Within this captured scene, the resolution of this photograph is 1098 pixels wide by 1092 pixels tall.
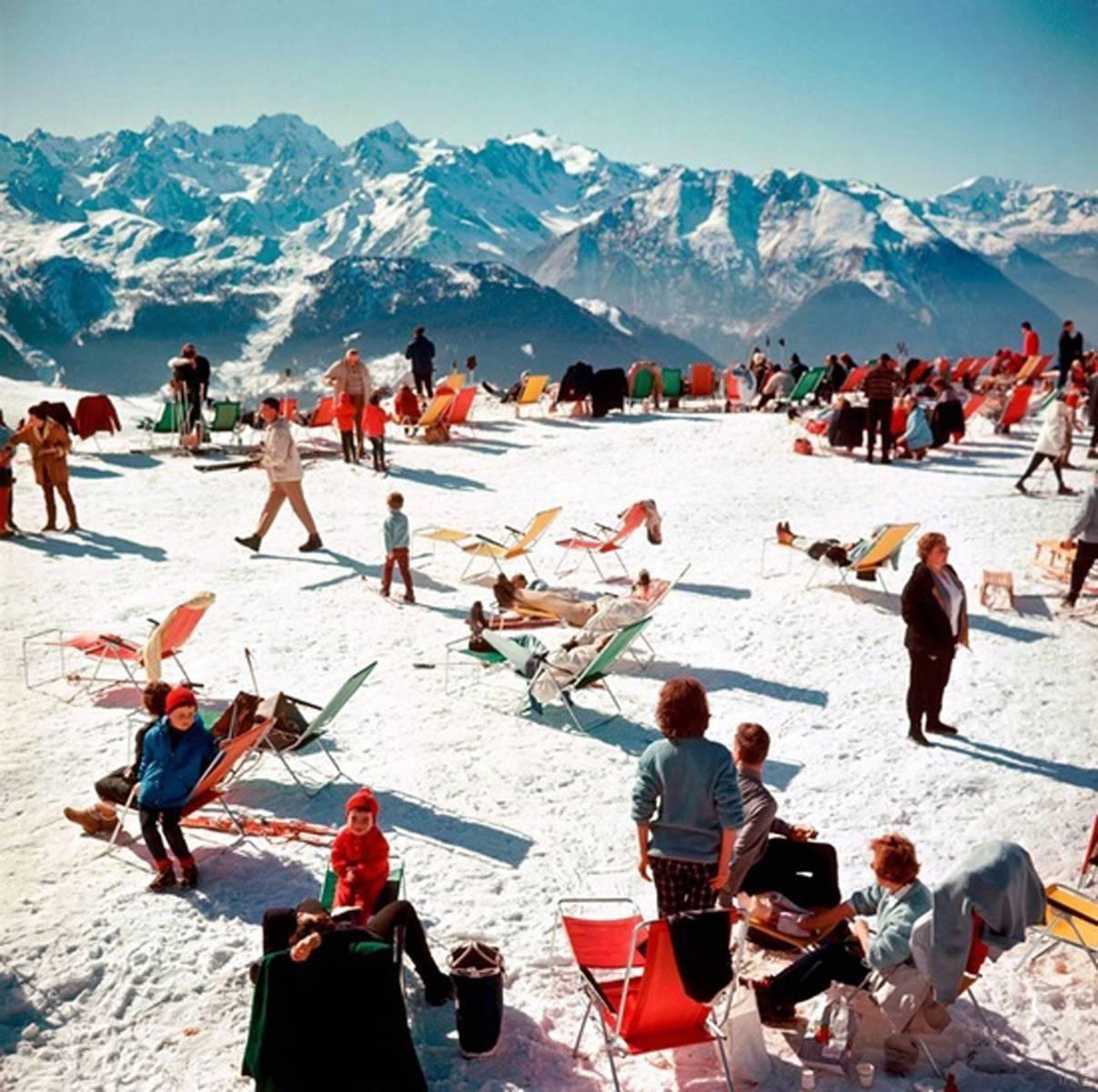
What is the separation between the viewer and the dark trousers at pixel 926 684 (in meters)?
6.76

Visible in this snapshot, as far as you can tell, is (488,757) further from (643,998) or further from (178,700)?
(643,998)

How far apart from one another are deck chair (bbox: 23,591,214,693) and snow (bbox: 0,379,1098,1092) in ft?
0.64

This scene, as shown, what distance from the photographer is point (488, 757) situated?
22.3 feet

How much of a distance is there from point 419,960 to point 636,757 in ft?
9.10

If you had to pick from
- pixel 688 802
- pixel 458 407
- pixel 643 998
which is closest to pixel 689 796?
pixel 688 802

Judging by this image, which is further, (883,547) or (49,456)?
(49,456)

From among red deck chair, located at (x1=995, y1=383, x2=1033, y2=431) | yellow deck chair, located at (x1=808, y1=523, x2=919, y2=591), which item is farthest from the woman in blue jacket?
red deck chair, located at (x1=995, y1=383, x2=1033, y2=431)

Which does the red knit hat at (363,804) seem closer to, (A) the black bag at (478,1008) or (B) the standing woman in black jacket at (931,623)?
(A) the black bag at (478,1008)

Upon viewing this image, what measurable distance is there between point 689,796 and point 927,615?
3071 mm

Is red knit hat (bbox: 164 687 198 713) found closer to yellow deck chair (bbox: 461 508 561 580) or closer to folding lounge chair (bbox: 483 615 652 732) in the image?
folding lounge chair (bbox: 483 615 652 732)

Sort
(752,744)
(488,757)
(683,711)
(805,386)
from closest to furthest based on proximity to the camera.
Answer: (683,711)
(752,744)
(488,757)
(805,386)

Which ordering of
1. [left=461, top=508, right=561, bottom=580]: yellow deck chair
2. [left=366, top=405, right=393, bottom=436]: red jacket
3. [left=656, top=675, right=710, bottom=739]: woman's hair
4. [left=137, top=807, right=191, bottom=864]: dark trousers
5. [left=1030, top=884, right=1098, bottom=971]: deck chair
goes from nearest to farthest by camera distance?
[left=656, top=675, right=710, bottom=739]: woman's hair
[left=1030, top=884, right=1098, bottom=971]: deck chair
[left=137, top=807, right=191, bottom=864]: dark trousers
[left=461, top=508, right=561, bottom=580]: yellow deck chair
[left=366, top=405, right=393, bottom=436]: red jacket

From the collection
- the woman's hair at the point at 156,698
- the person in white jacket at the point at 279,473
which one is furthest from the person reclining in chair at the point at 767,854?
the person in white jacket at the point at 279,473

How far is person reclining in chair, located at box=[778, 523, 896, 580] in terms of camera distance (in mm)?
9961
